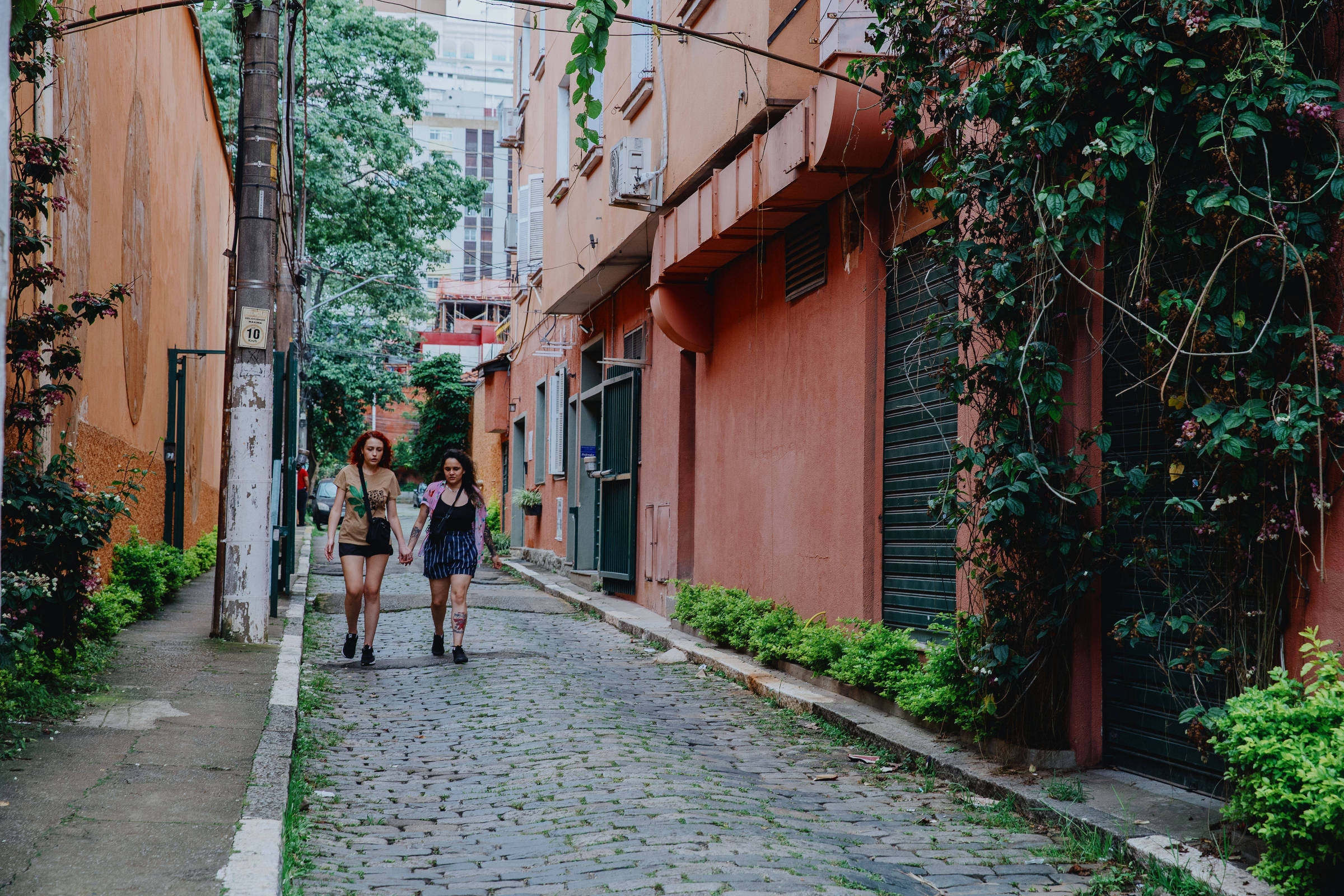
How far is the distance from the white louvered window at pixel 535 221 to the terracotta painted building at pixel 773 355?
9.81 feet

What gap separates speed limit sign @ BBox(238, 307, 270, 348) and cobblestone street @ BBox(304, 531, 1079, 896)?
2818 millimetres

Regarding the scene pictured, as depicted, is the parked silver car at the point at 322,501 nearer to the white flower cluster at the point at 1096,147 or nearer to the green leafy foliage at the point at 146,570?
the green leafy foliage at the point at 146,570

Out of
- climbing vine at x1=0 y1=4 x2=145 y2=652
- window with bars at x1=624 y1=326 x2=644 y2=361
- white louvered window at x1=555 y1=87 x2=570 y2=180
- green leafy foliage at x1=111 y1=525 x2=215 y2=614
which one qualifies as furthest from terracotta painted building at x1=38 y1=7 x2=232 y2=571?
window with bars at x1=624 y1=326 x2=644 y2=361

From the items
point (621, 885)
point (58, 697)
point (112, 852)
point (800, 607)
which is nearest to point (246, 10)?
point (58, 697)

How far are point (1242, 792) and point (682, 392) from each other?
10005mm

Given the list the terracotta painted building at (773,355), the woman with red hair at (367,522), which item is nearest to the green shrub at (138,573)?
the woman with red hair at (367,522)

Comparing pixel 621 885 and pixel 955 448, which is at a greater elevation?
pixel 955 448

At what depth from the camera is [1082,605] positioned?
19.9 ft

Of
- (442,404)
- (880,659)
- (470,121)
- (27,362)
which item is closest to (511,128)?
(442,404)

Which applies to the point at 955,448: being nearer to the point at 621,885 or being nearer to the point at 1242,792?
the point at 1242,792

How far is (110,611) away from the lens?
9.22 m

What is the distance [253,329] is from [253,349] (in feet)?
0.56

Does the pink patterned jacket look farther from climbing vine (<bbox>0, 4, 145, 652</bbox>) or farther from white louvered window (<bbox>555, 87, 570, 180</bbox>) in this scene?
white louvered window (<bbox>555, 87, 570, 180</bbox>)

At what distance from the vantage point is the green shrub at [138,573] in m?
11.4
